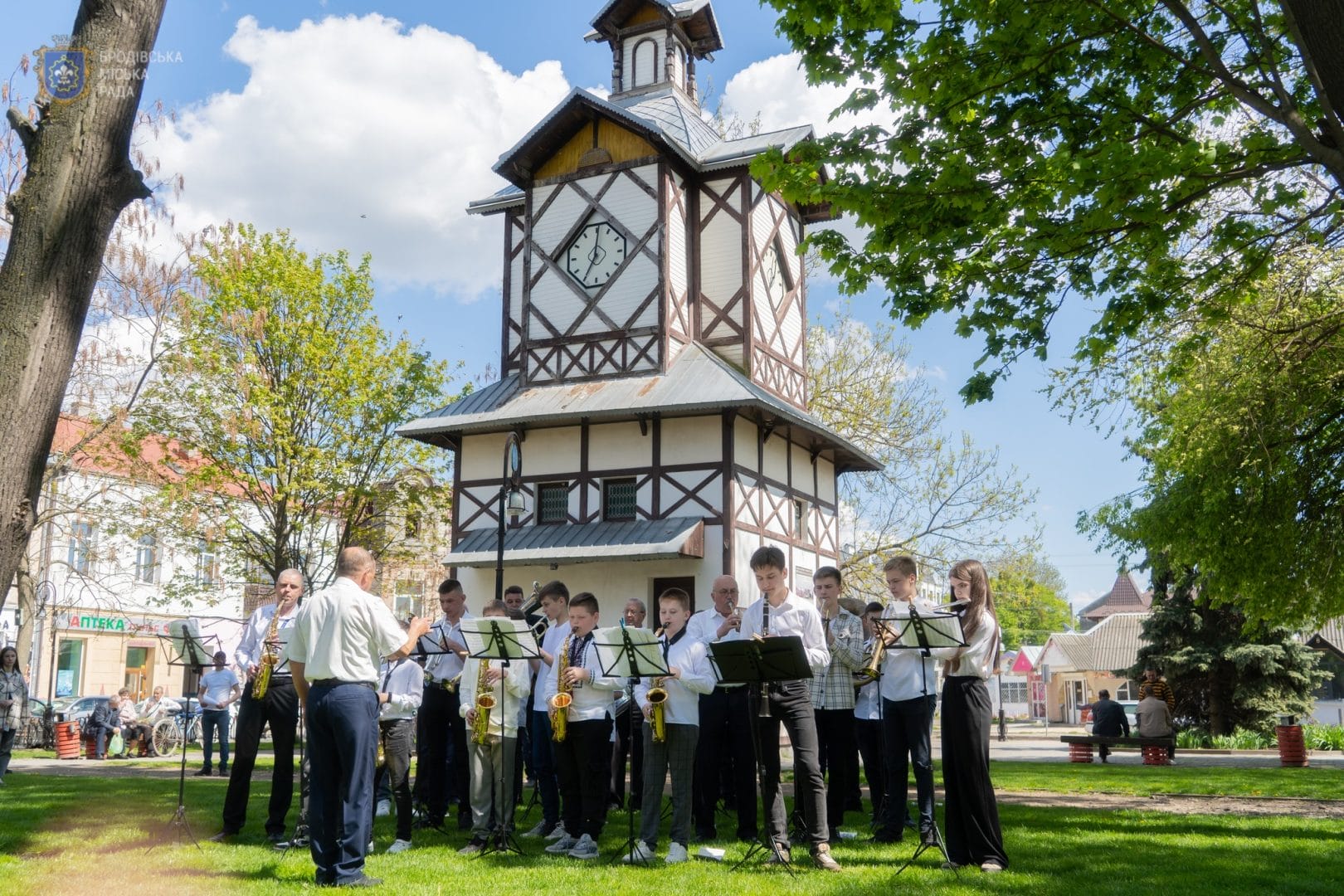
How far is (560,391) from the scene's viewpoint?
2509 cm

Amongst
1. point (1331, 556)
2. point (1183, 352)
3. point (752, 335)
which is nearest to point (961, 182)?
point (1183, 352)

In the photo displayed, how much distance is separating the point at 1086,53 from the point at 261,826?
32.8 feet

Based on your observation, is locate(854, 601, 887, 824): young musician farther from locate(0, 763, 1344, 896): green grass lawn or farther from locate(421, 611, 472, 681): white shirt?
locate(421, 611, 472, 681): white shirt

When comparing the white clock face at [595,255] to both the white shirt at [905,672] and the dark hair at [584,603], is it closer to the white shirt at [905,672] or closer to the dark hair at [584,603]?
the dark hair at [584,603]

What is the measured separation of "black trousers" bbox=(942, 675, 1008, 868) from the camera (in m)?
7.64

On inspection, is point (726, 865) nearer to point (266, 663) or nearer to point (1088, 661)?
point (266, 663)

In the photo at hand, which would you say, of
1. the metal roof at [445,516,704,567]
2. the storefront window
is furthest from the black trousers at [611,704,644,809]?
the storefront window

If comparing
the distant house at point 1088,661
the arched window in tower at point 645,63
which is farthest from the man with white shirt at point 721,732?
the distant house at point 1088,661

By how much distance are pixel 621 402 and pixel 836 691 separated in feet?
47.3

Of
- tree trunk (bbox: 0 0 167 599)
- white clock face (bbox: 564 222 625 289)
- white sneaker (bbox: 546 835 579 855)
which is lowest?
white sneaker (bbox: 546 835 579 855)

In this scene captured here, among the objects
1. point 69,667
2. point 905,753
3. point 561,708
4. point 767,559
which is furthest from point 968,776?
point 69,667

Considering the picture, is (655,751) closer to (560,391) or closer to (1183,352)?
(1183,352)

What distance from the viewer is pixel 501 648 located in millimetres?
8648

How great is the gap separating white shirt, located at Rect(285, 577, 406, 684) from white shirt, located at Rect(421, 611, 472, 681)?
94.0 inches
